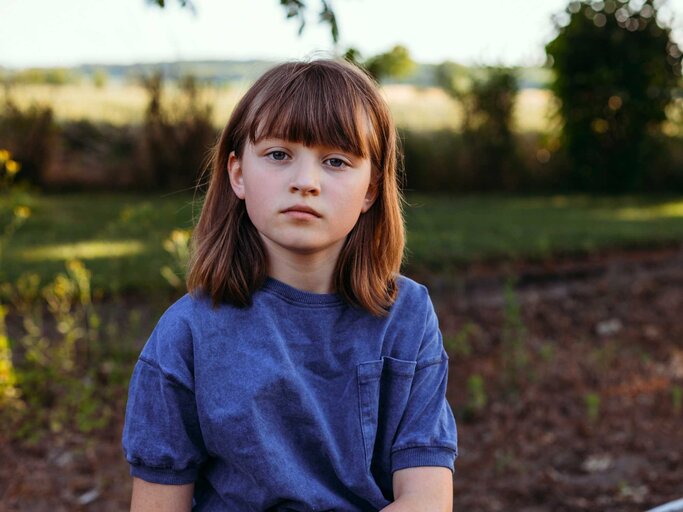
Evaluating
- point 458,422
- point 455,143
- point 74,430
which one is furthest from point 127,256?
point 455,143

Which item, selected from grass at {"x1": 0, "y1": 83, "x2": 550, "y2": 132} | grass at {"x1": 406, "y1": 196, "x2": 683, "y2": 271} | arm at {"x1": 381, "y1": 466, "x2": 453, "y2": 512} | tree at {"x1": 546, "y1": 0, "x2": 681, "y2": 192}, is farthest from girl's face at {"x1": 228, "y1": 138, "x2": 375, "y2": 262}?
tree at {"x1": 546, "y1": 0, "x2": 681, "y2": 192}

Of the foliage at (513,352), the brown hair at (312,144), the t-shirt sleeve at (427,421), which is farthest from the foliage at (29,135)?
the t-shirt sleeve at (427,421)

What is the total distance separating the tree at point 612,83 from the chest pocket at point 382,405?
1121 cm

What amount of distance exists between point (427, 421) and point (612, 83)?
37.2 ft

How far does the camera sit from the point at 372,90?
6.10ft

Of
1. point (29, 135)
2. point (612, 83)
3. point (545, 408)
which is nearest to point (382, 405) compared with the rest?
point (545, 408)

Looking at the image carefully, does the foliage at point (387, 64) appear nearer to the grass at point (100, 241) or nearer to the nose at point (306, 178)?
the grass at point (100, 241)

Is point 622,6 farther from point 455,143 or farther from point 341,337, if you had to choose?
point 341,337

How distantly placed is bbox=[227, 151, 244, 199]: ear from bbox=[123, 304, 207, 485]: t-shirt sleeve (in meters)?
0.29

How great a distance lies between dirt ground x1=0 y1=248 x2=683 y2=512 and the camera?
348cm

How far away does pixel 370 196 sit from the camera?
6.43 ft

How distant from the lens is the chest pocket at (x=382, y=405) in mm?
1813

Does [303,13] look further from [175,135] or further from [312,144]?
[175,135]

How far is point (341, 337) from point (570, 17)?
11610 mm
